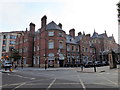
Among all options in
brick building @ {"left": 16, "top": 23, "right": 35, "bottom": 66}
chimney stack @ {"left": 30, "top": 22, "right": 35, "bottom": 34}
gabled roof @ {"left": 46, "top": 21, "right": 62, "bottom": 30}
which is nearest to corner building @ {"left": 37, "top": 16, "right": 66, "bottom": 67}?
gabled roof @ {"left": 46, "top": 21, "right": 62, "bottom": 30}

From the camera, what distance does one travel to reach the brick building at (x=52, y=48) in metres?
42.5

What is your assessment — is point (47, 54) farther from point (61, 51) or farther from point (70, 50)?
point (70, 50)

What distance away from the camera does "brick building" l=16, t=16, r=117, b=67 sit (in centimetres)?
4246

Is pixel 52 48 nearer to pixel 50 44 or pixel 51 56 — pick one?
pixel 50 44

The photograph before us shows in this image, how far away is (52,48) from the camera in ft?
139

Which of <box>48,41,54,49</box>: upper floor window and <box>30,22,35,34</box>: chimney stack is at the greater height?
<box>30,22,35,34</box>: chimney stack

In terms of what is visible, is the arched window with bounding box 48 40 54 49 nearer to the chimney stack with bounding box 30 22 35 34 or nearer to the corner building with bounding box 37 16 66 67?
the corner building with bounding box 37 16 66 67

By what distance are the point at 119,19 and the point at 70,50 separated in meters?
38.8

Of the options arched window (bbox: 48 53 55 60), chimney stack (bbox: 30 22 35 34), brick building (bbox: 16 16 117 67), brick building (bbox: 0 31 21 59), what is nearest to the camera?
arched window (bbox: 48 53 55 60)

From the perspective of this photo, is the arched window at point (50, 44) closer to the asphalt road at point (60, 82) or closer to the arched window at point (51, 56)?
the arched window at point (51, 56)

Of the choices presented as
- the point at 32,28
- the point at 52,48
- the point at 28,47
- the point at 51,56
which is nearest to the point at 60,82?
the point at 51,56

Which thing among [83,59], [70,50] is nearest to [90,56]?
[83,59]

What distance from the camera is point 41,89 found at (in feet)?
29.0

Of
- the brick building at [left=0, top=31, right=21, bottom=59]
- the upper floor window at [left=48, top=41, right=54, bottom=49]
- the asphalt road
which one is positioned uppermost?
the brick building at [left=0, top=31, right=21, bottom=59]
